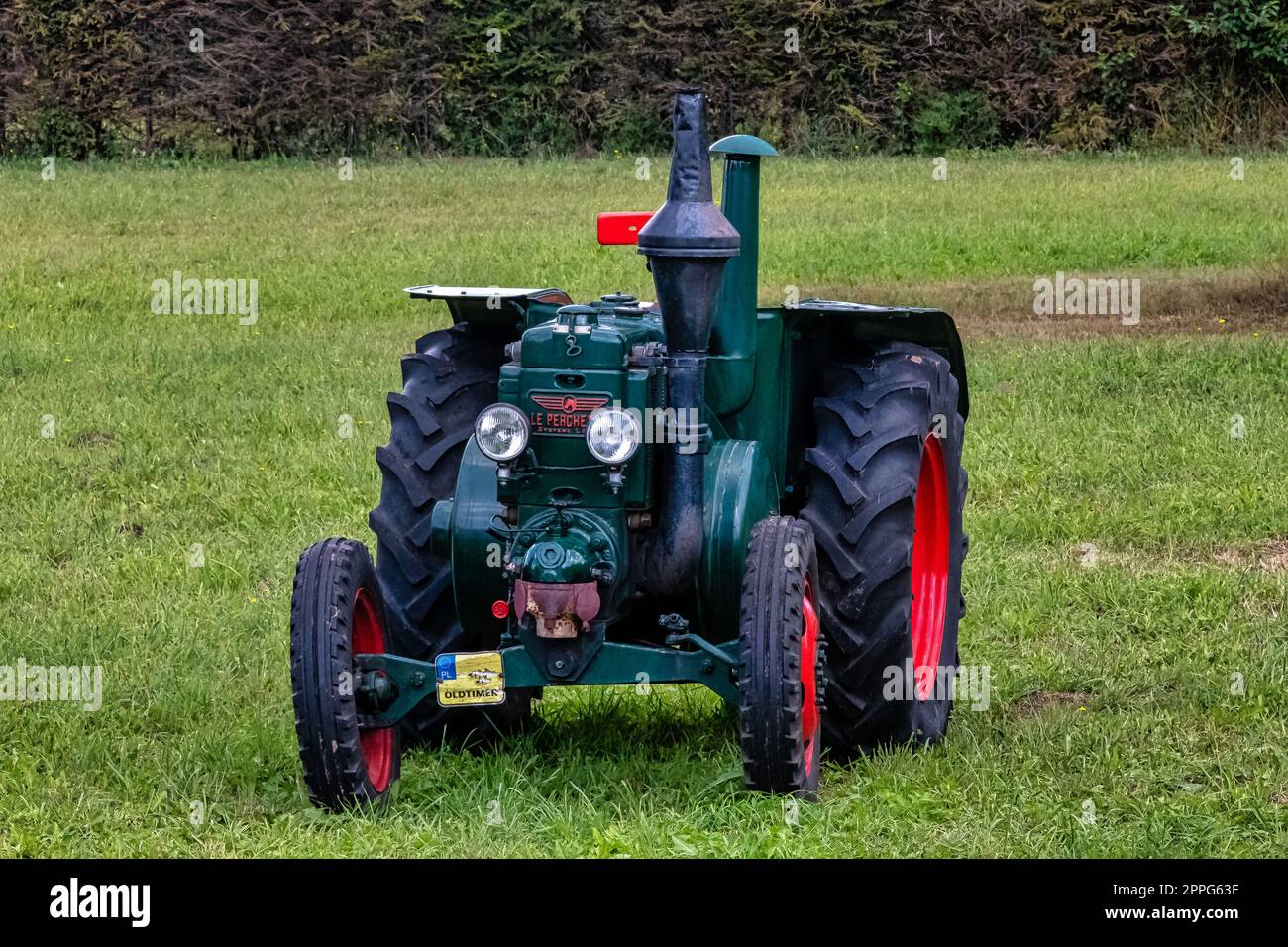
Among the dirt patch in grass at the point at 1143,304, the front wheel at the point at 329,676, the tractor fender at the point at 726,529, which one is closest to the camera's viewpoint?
the front wheel at the point at 329,676

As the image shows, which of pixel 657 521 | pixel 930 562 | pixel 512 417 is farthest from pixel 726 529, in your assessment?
pixel 930 562

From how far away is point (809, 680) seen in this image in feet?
16.6

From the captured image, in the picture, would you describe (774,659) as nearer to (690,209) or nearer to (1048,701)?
(690,209)

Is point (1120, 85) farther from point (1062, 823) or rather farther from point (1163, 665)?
point (1062, 823)

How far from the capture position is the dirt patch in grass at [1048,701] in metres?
6.30

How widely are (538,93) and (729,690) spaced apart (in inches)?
841

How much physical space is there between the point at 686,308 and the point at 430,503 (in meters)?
1.08

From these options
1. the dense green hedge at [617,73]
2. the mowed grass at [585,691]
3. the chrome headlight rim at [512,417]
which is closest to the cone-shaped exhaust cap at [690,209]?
the chrome headlight rim at [512,417]

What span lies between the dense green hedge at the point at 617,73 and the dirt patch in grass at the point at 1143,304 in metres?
9.52

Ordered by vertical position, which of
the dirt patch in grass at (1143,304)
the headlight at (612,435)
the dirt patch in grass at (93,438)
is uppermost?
the dirt patch in grass at (1143,304)

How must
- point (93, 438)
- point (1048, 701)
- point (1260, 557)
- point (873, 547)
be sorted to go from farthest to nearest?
point (93, 438)
point (1260, 557)
point (1048, 701)
point (873, 547)

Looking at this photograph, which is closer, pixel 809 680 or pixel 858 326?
pixel 809 680

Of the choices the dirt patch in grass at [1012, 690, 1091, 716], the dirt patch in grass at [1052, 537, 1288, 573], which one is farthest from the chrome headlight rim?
the dirt patch in grass at [1052, 537, 1288, 573]

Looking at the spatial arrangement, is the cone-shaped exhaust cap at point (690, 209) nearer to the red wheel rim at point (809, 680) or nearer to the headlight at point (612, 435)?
the headlight at point (612, 435)
